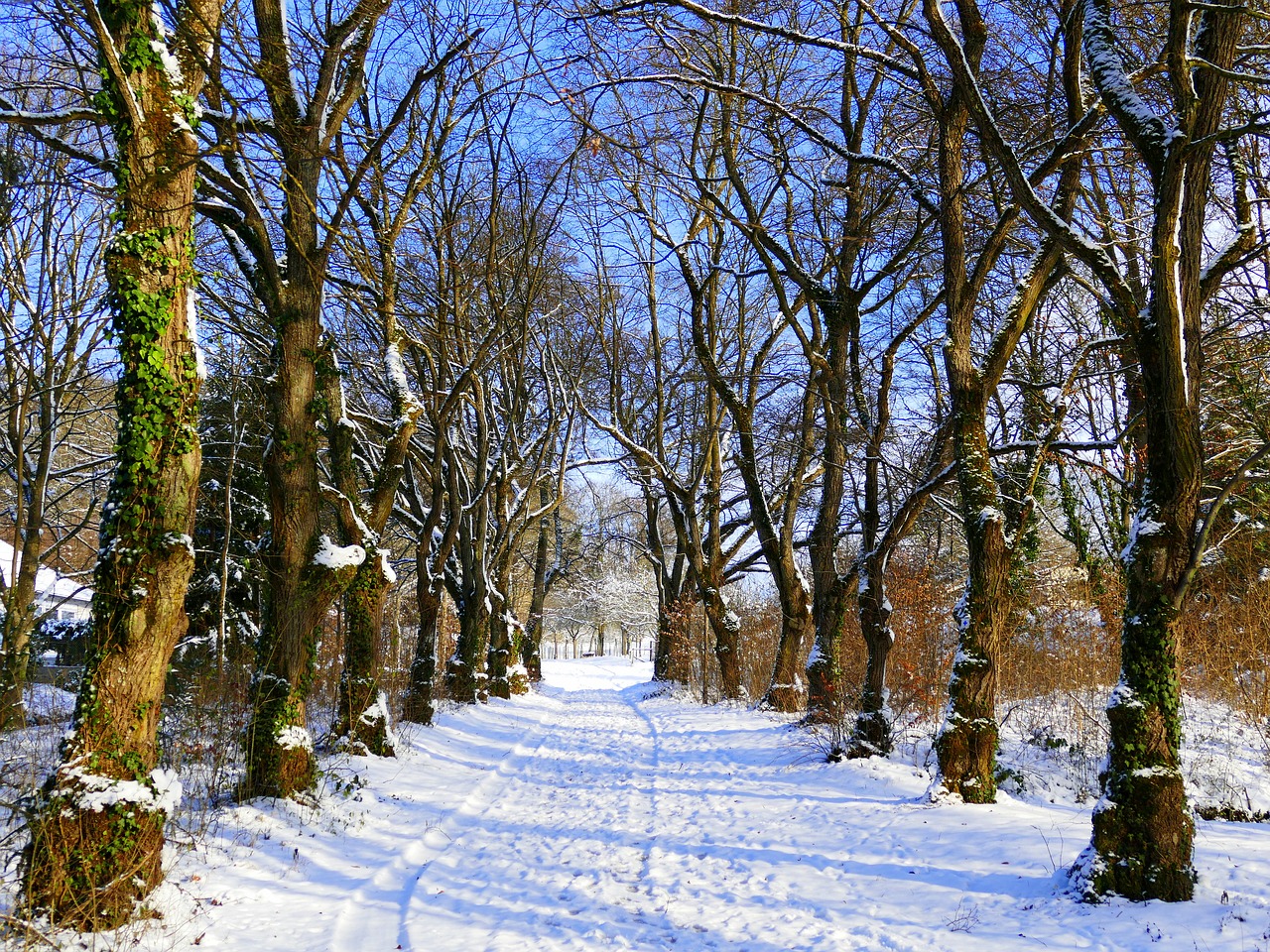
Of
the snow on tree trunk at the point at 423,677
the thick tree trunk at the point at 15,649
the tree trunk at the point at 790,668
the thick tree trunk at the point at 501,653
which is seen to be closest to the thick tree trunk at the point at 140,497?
the thick tree trunk at the point at 15,649

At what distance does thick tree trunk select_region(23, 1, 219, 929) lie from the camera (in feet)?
13.4

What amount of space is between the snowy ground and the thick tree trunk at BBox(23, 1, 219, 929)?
0.55 m

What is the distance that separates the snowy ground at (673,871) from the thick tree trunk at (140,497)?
0.55 metres

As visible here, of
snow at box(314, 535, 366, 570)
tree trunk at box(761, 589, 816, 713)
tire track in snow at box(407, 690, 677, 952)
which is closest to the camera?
tire track in snow at box(407, 690, 677, 952)

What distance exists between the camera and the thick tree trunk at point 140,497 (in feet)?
13.4

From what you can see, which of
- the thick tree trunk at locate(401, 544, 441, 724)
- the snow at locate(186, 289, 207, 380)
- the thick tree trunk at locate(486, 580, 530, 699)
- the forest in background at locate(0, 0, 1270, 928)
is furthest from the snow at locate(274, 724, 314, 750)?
the thick tree trunk at locate(486, 580, 530, 699)

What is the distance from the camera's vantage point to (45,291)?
11.2m

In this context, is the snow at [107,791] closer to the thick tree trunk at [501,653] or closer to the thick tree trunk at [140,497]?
the thick tree trunk at [140,497]

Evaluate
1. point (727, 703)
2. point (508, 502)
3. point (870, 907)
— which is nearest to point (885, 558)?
point (870, 907)

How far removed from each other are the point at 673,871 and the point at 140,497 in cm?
440

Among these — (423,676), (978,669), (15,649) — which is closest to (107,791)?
(15,649)

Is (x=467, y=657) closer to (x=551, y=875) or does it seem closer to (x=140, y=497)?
(x=551, y=875)

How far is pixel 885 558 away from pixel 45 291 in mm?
12642

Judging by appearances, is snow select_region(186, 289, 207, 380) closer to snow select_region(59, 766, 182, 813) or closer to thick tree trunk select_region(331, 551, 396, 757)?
snow select_region(59, 766, 182, 813)
